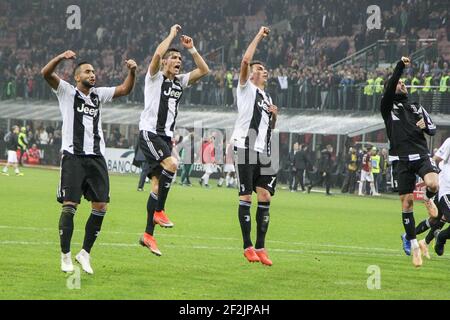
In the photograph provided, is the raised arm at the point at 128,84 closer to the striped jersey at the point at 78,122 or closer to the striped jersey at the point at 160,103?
the striped jersey at the point at 78,122

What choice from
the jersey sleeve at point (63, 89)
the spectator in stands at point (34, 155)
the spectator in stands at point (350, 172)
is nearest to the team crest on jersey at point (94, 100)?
the jersey sleeve at point (63, 89)

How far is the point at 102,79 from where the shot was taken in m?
57.3

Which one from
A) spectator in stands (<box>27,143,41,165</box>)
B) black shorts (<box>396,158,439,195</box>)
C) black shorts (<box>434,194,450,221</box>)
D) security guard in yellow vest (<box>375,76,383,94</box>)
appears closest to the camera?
black shorts (<box>396,158,439,195</box>)

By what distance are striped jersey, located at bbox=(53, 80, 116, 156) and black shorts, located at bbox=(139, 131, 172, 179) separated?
195 centimetres

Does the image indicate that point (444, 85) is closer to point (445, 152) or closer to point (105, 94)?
point (445, 152)

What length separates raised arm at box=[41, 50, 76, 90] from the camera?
12156 millimetres

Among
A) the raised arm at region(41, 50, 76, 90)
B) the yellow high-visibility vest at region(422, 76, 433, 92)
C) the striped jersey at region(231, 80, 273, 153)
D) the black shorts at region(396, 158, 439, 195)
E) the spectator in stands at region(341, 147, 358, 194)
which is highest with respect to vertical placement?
the raised arm at region(41, 50, 76, 90)

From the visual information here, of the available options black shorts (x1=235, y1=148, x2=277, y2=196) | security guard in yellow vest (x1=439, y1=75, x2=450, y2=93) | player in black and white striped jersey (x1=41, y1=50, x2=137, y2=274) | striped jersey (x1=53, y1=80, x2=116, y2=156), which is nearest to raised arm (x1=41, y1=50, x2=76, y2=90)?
player in black and white striped jersey (x1=41, y1=50, x2=137, y2=274)

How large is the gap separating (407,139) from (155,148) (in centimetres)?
386

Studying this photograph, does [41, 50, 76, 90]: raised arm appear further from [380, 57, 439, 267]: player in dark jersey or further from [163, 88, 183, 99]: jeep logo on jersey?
[380, 57, 439, 267]: player in dark jersey

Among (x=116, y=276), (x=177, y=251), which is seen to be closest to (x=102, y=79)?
(x=177, y=251)

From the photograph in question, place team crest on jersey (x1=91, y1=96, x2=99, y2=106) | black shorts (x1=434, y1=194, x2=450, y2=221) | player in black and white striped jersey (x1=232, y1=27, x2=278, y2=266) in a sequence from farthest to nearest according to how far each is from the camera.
Result: black shorts (x1=434, y1=194, x2=450, y2=221) < player in black and white striped jersey (x1=232, y1=27, x2=278, y2=266) < team crest on jersey (x1=91, y1=96, x2=99, y2=106)

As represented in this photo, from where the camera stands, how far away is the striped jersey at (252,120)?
14.3 metres

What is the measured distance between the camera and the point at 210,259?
584 inches
